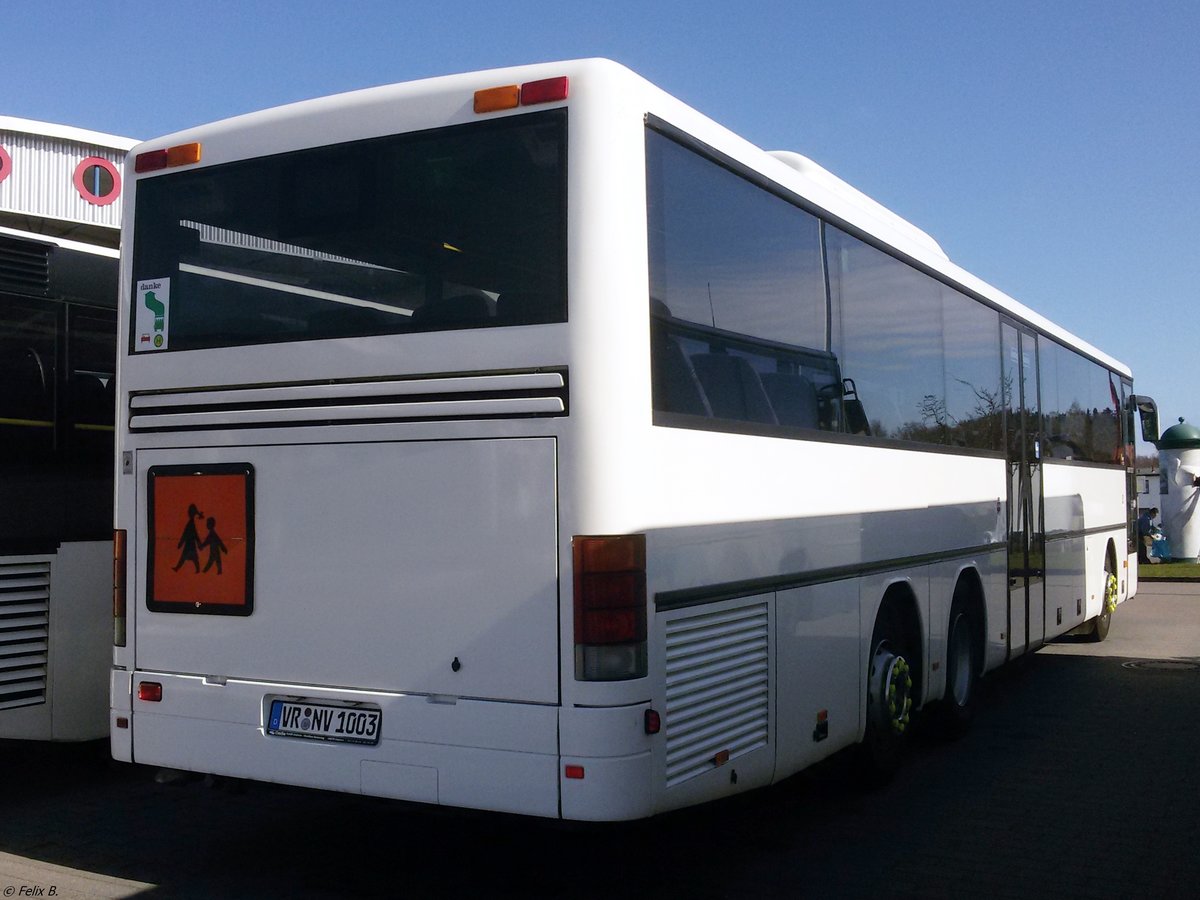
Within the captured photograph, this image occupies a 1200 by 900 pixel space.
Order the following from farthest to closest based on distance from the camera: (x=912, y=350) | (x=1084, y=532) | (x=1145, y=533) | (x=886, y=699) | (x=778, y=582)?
(x=1145, y=533)
(x=1084, y=532)
(x=912, y=350)
(x=886, y=699)
(x=778, y=582)

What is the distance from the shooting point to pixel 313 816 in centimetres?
690

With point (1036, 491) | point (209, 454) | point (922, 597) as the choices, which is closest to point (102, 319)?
point (209, 454)

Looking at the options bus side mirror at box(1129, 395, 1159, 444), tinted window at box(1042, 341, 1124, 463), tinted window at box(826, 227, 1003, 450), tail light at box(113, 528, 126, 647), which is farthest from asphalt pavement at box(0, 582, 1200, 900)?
bus side mirror at box(1129, 395, 1159, 444)

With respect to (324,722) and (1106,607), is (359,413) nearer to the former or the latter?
(324,722)

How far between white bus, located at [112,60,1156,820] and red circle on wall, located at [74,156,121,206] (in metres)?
13.4

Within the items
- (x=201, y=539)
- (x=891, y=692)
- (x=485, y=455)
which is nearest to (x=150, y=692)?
(x=201, y=539)

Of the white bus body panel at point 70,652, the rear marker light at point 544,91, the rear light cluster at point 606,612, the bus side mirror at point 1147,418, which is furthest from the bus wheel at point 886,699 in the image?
the bus side mirror at point 1147,418

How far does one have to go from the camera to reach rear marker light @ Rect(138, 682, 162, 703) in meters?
5.74

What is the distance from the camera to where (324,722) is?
5266mm

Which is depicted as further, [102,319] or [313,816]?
[102,319]

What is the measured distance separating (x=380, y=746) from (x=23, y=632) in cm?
275

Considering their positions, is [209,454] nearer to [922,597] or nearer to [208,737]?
[208,737]

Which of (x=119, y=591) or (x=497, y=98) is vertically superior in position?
(x=497, y=98)

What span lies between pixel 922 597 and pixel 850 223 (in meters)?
2.39
